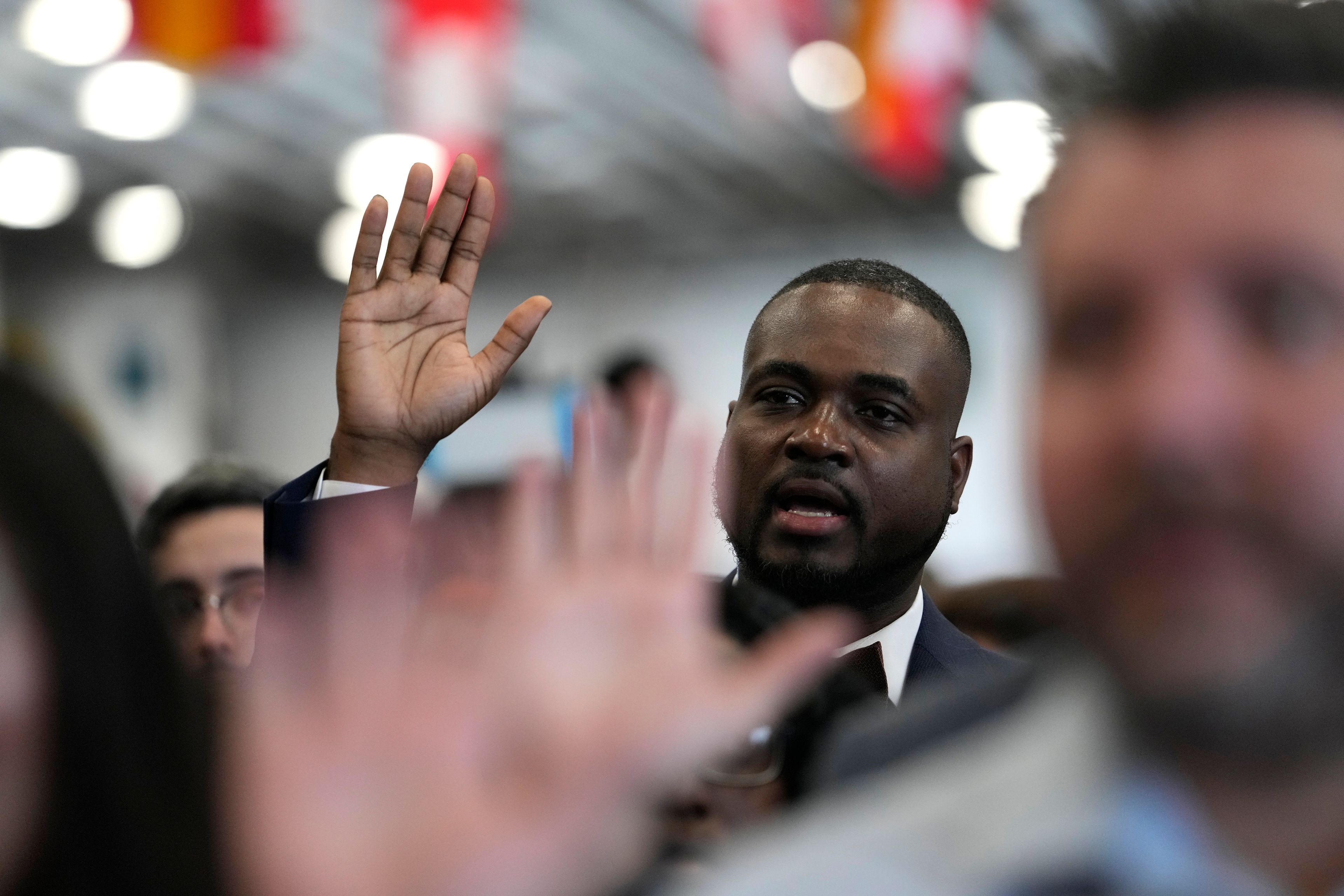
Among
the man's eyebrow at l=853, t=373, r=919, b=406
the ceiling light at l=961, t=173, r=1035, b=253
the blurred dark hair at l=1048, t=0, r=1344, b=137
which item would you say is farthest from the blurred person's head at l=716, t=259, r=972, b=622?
the ceiling light at l=961, t=173, r=1035, b=253

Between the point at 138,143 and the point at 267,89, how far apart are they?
5.68 ft

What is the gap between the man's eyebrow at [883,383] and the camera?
1668mm

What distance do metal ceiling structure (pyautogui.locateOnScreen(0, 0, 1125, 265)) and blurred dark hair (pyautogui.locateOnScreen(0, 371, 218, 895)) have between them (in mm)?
6019

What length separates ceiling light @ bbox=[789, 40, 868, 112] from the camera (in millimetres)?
7109

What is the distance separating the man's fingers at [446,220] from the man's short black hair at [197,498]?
99 centimetres

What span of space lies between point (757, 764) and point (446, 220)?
0.88m

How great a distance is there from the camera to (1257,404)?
2.34 feet

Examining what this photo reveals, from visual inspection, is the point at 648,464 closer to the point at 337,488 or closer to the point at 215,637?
the point at 337,488

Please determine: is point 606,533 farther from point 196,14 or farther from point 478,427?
point 196,14

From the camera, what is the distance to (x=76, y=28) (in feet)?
18.2

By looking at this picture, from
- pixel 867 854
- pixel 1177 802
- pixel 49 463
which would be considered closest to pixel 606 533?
pixel 867 854

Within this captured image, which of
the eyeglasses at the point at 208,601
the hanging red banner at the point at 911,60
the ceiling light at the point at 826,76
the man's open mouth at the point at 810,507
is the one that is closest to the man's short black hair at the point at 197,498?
the eyeglasses at the point at 208,601

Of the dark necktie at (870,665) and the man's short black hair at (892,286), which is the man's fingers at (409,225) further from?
the dark necktie at (870,665)

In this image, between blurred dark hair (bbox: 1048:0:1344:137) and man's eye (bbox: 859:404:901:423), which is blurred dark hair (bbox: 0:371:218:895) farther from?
man's eye (bbox: 859:404:901:423)
